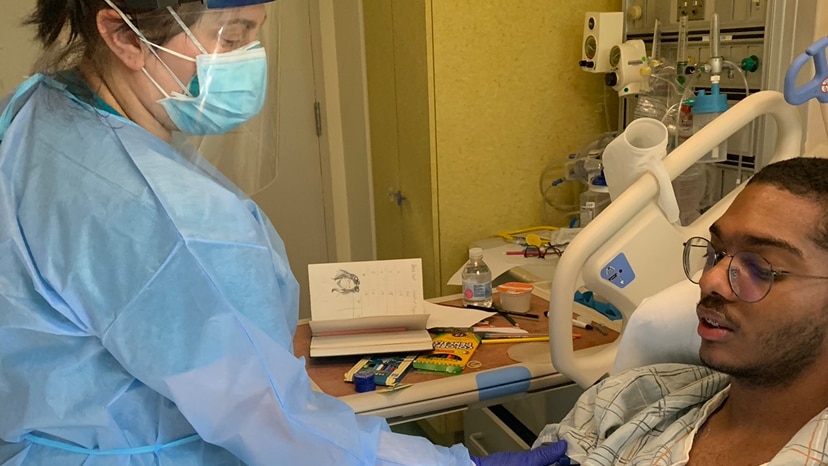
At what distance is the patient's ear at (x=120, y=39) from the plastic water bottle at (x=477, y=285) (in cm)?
125

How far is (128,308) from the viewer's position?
99 centimetres

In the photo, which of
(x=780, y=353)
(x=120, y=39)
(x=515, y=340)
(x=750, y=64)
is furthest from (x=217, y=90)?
(x=750, y=64)

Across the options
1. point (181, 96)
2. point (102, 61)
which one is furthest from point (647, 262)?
point (102, 61)

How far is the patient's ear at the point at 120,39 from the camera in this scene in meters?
1.05

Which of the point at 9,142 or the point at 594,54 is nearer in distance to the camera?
the point at 9,142

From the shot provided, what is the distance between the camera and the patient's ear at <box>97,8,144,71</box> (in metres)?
1.05

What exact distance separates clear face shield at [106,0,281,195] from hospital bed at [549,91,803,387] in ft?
2.26

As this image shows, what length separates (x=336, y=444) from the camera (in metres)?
1.12

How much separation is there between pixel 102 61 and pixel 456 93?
5.37 feet

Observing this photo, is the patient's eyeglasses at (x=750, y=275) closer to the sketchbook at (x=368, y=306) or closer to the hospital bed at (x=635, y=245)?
the hospital bed at (x=635, y=245)

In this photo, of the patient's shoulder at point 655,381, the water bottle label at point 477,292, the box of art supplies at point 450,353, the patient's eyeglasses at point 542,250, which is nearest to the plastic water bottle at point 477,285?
the water bottle label at point 477,292

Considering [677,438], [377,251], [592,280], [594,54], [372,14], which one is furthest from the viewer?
[377,251]

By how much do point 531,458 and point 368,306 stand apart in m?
0.64

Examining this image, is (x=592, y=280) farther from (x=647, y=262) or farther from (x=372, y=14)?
(x=372, y=14)
